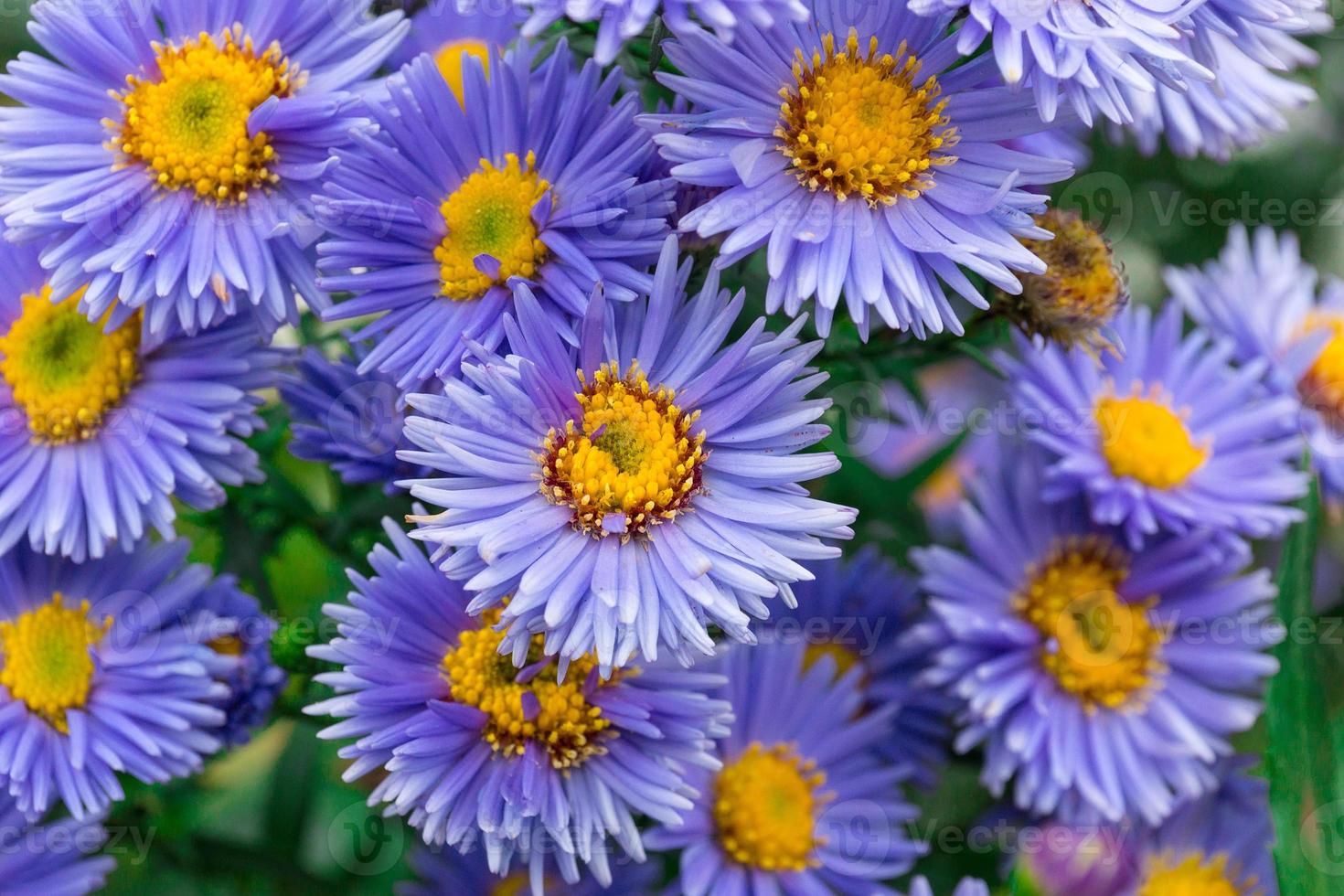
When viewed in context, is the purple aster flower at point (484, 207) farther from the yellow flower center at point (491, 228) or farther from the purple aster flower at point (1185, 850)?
the purple aster flower at point (1185, 850)

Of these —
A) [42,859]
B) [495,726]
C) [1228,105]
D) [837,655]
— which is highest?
[1228,105]

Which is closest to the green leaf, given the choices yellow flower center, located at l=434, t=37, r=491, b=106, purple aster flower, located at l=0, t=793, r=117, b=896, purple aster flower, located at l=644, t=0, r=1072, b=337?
→ purple aster flower, located at l=644, t=0, r=1072, b=337

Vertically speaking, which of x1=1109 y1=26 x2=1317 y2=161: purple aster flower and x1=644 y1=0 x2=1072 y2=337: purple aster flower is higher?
x1=1109 y1=26 x2=1317 y2=161: purple aster flower

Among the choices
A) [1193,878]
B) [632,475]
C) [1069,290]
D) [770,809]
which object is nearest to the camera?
[632,475]

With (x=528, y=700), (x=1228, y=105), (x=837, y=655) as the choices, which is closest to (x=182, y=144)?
(x=528, y=700)

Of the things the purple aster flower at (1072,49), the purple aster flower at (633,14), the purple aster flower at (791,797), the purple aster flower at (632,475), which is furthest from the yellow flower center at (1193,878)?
the purple aster flower at (633,14)

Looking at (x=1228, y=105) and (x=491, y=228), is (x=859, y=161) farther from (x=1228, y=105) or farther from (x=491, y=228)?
(x=1228, y=105)

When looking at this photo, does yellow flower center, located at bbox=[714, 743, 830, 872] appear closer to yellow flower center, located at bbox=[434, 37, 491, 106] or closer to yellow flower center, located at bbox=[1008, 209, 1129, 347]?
yellow flower center, located at bbox=[1008, 209, 1129, 347]
